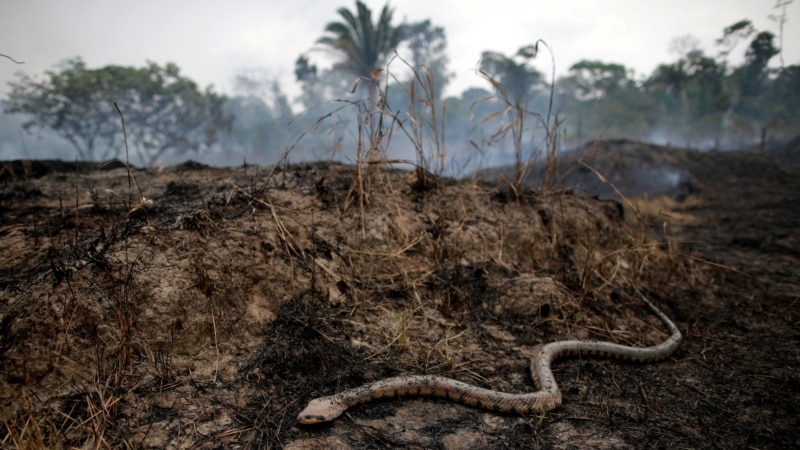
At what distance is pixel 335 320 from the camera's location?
2914mm

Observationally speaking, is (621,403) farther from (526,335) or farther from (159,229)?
(159,229)

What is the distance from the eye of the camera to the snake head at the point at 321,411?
2104 millimetres

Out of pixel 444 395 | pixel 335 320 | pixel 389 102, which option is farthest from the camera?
pixel 389 102

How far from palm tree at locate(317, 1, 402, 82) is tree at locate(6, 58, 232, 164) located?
11.1m

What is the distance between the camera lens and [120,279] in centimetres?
239

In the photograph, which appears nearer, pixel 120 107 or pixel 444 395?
pixel 444 395

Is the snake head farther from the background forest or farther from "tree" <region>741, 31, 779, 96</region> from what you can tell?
"tree" <region>741, 31, 779, 96</region>

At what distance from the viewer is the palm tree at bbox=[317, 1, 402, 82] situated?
29.0m

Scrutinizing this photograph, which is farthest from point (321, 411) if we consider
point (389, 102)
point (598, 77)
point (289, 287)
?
point (598, 77)

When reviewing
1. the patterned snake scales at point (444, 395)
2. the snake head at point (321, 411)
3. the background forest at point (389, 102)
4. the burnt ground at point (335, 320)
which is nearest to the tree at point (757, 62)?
the background forest at point (389, 102)

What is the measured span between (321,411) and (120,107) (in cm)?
3287

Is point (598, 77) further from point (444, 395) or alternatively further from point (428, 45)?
point (444, 395)

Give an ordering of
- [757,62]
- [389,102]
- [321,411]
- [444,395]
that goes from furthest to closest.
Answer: [757,62] → [389,102] → [444,395] → [321,411]

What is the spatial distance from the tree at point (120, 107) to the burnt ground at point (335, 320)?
73.3 ft
